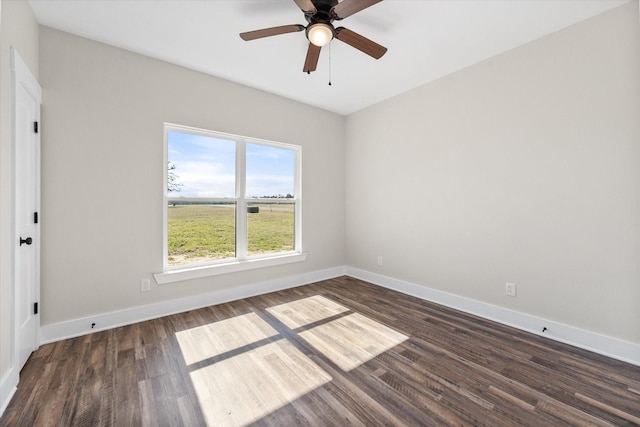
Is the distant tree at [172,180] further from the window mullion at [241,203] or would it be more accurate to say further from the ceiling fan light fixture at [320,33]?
the ceiling fan light fixture at [320,33]

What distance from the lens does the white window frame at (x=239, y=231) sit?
302cm

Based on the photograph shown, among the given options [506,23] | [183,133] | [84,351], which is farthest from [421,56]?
[84,351]

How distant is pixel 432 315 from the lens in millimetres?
2988

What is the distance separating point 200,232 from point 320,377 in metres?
2.25

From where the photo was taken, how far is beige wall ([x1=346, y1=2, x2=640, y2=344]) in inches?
84.9

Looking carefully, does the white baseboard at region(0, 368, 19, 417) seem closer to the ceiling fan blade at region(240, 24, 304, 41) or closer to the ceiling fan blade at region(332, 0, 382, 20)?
the ceiling fan blade at region(240, 24, 304, 41)

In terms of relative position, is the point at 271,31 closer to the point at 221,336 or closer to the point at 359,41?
the point at 359,41

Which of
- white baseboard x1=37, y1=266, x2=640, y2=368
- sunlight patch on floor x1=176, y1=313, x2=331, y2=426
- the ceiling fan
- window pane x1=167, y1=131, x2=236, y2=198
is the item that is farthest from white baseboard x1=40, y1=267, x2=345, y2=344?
the ceiling fan

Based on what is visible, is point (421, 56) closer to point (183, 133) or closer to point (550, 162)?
point (550, 162)

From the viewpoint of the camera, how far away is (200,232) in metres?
3.32

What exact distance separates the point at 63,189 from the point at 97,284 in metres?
0.94

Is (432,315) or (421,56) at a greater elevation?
(421,56)

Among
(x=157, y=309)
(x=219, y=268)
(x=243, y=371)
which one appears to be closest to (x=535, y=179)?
(x=243, y=371)

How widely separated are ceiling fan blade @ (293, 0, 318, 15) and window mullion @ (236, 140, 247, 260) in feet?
6.59
